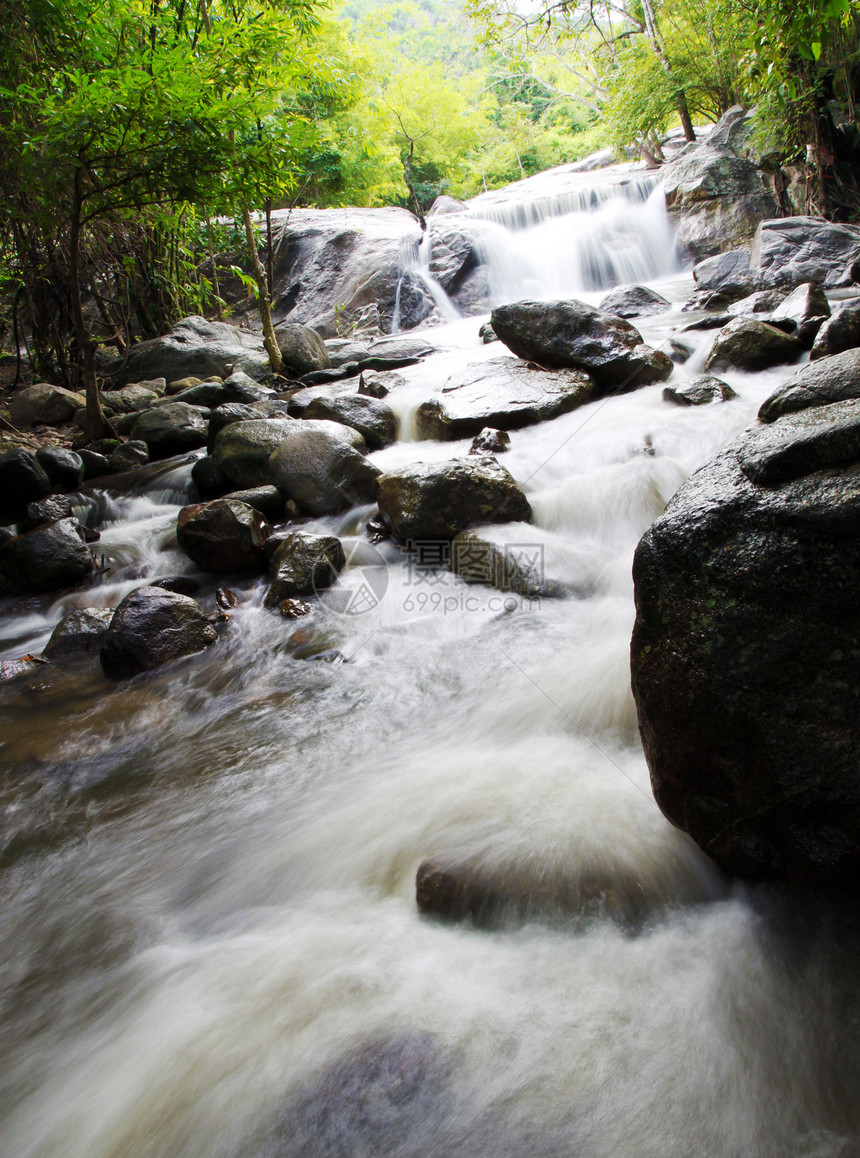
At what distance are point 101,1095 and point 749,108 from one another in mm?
18508

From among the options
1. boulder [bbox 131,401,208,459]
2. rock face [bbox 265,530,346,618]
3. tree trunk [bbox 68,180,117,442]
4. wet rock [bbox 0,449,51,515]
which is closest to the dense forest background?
tree trunk [bbox 68,180,117,442]

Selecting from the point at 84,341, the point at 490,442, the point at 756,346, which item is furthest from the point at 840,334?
the point at 84,341

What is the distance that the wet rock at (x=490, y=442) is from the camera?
5738 millimetres

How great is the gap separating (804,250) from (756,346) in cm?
473

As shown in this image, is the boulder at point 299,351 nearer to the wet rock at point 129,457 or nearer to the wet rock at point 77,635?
the wet rock at point 129,457

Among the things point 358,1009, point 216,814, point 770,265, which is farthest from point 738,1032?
point 770,265

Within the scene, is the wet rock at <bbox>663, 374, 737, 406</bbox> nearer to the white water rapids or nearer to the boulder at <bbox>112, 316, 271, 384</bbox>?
the white water rapids

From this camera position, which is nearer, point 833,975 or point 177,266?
point 833,975

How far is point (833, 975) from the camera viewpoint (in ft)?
4.72

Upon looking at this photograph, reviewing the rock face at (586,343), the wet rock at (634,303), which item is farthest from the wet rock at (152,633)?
the wet rock at (634,303)

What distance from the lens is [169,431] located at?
25.3 feet

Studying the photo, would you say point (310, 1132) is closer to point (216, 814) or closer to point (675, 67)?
point (216, 814)

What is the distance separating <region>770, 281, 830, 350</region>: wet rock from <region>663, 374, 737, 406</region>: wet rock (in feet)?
4.06

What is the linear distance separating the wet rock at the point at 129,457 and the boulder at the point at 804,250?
28.9 ft
